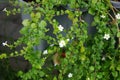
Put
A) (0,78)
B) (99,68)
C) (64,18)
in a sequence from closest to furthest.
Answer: (99,68) < (64,18) < (0,78)

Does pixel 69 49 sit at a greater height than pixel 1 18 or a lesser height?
greater

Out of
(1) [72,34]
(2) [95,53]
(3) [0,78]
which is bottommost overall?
(3) [0,78]

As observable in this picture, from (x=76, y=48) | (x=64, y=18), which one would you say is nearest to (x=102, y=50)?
(x=76, y=48)

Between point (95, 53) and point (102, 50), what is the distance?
0.15 feet

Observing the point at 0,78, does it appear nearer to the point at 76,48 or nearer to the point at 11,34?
the point at 11,34

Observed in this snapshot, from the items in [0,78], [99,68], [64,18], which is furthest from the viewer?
[0,78]

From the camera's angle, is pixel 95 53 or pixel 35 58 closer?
pixel 35 58

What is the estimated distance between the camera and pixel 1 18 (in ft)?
8.48

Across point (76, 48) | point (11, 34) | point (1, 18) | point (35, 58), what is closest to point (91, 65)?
point (76, 48)

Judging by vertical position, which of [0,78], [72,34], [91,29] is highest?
[72,34]

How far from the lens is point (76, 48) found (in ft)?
4.38

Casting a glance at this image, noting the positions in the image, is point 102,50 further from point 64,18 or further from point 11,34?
point 11,34

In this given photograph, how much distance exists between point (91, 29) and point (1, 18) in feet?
3.29

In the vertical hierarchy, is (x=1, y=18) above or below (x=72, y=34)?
below
